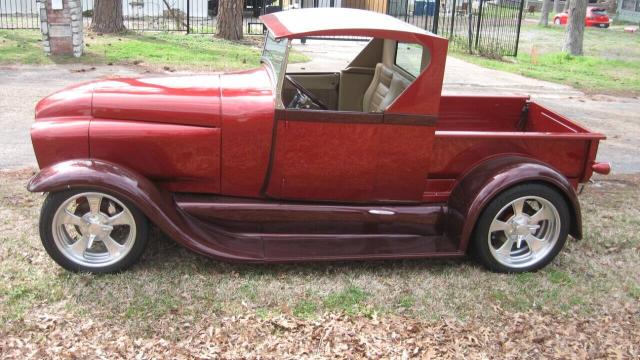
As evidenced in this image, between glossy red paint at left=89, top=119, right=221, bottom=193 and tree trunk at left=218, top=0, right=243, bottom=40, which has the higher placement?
tree trunk at left=218, top=0, right=243, bottom=40

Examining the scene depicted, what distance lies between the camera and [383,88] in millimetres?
4789

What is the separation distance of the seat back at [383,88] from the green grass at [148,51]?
6.40 metres

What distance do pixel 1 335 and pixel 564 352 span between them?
3.11 meters

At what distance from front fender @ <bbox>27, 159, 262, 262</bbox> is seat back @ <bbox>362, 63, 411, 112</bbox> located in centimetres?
138

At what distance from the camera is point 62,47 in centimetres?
1176

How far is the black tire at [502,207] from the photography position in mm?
4188

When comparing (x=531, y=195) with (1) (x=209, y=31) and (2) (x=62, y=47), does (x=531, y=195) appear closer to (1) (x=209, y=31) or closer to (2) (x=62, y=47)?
(2) (x=62, y=47)

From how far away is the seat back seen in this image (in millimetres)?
4492

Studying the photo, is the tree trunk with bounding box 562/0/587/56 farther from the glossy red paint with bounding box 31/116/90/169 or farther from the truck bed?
the glossy red paint with bounding box 31/116/90/169

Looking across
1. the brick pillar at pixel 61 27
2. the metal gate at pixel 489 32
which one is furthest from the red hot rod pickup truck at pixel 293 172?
the metal gate at pixel 489 32

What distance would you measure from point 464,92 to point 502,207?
277 inches

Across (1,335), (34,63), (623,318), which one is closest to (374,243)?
(623,318)

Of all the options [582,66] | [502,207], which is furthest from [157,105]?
[582,66]

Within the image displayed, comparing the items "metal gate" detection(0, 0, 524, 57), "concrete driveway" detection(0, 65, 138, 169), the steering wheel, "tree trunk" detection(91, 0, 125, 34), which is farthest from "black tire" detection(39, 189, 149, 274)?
"tree trunk" detection(91, 0, 125, 34)
